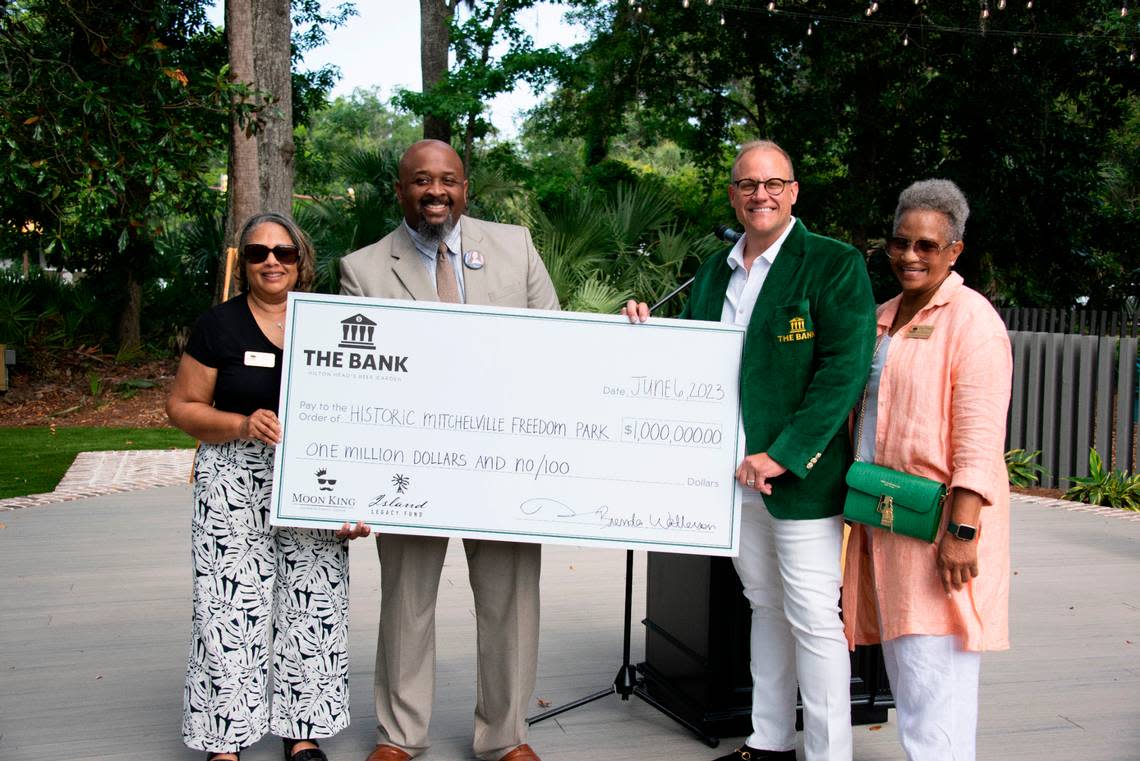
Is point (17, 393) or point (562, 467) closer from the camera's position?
point (562, 467)

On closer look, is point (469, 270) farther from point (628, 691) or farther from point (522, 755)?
point (628, 691)

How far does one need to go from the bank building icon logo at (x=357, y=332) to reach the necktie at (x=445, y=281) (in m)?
0.34

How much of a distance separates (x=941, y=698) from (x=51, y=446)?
11895 mm

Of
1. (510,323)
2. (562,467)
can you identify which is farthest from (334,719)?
(510,323)

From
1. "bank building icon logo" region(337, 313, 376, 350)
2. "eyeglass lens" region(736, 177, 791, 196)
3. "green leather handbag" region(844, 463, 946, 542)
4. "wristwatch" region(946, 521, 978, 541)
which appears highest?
"eyeglass lens" region(736, 177, 791, 196)

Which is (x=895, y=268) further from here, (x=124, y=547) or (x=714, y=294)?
(x=124, y=547)

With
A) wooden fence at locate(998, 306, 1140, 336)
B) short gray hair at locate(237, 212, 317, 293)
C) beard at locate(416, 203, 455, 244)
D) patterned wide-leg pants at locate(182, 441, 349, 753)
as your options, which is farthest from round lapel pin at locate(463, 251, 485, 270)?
wooden fence at locate(998, 306, 1140, 336)

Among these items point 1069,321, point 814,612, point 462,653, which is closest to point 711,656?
point 814,612

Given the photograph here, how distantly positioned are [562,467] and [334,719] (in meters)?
1.31

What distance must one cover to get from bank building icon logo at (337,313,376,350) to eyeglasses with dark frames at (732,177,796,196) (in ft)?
4.52

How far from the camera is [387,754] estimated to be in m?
3.91

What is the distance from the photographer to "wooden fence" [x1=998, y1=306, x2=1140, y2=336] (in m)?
12.8

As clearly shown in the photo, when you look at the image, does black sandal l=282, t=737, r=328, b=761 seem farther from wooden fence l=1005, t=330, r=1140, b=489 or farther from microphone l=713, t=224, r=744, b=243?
wooden fence l=1005, t=330, r=1140, b=489

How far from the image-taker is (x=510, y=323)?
12.2ft
